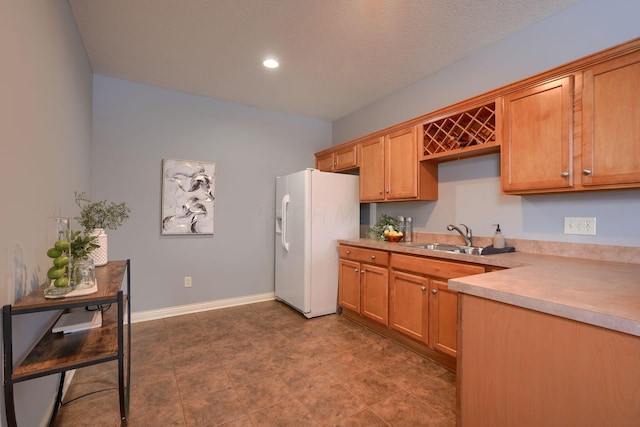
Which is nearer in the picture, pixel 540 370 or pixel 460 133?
pixel 540 370

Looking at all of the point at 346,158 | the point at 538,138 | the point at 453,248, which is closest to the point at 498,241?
the point at 453,248

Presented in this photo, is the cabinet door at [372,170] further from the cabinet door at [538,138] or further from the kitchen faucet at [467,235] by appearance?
the cabinet door at [538,138]

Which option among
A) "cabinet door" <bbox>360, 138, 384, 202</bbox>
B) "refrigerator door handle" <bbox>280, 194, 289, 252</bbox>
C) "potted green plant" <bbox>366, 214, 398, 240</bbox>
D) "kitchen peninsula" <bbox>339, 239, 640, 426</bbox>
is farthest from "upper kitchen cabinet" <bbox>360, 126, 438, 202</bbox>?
"kitchen peninsula" <bbox>339, 239, 640, 426</bbox>

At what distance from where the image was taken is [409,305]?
2574mm

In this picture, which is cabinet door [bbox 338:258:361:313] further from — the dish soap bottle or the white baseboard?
the dish soap bottle

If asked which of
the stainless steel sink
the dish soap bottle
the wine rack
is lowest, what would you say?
the stainless steel sink

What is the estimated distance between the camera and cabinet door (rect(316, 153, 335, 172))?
4.10 metres

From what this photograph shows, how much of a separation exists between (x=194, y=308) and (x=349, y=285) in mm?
1894

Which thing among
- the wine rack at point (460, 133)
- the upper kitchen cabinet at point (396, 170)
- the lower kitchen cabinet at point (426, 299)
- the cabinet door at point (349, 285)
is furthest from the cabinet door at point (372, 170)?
the lower kitchen cabinet at point (426, 299)

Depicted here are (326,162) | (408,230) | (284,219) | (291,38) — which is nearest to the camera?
(291,38)

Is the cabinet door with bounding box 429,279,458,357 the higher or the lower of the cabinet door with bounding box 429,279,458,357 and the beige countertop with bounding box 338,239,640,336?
the lower

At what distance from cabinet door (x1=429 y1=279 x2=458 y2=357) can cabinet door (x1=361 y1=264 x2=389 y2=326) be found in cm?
51

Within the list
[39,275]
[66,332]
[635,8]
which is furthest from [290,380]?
[635,8]

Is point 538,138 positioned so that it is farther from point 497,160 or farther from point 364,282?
point 364,282
